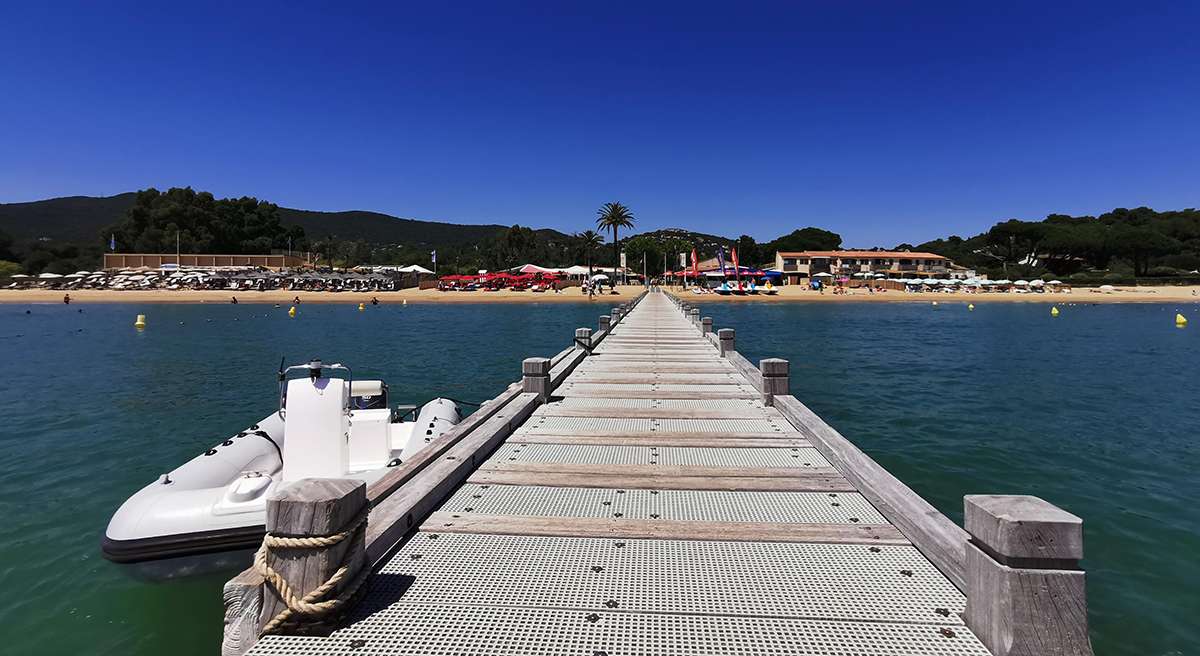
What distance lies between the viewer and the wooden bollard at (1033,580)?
2.46m

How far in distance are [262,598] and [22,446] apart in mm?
12595

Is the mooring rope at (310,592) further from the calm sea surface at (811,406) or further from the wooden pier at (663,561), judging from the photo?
the calm sea surface at (811,406)

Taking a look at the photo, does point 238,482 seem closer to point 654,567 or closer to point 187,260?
point 654,567

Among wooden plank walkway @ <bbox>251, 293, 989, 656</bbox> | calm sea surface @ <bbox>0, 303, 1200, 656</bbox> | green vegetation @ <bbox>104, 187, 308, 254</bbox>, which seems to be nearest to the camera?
wooden plank walkway @ <bbox>251, 293, 989, 656</bbox>

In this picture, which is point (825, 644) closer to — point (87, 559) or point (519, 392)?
point (519, 392)

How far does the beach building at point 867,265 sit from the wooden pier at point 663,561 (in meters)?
94.3

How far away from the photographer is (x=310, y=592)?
279 centimetres

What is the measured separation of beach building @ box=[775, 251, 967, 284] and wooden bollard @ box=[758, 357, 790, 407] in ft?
298

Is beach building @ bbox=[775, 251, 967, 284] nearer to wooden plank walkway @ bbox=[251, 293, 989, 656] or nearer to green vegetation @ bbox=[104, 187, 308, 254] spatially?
green vegetation @ bbox=[104, 187, 308, 254]

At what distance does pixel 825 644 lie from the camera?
2.80 meters

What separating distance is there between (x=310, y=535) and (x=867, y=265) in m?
110

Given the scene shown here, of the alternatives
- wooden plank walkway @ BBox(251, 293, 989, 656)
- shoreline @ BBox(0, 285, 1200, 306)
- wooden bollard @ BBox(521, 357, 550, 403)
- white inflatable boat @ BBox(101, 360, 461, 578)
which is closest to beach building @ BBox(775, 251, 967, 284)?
shoreline @ BBox(0, 285, 1200, 306)

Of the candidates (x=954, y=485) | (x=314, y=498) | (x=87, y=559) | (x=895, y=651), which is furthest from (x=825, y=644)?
(x=87, y=559)

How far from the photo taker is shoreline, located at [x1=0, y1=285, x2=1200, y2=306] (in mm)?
61250
